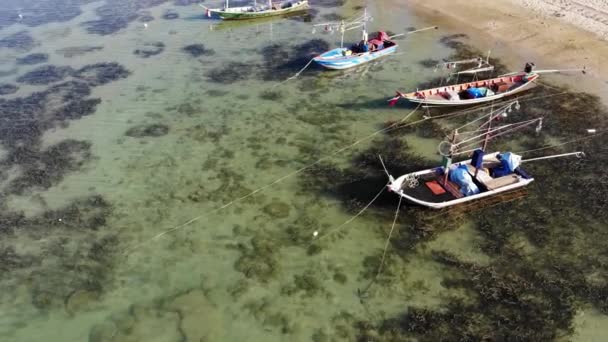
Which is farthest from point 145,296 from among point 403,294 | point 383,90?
point 383,90

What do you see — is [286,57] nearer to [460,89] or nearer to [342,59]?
[342,59]

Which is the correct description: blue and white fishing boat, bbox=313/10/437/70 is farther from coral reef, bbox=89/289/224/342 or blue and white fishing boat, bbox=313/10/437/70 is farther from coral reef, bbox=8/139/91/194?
Answer: coral reef, bbox=89/289/224/342

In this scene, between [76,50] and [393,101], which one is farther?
[76,50]

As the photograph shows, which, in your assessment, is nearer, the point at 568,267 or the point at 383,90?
the point at 568,267

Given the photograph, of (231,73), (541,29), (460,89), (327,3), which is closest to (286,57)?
(231,73)

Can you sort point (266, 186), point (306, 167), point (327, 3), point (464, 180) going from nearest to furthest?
point (464, 180)
point (266, 186)
point (306, 167)
point (327, 3)

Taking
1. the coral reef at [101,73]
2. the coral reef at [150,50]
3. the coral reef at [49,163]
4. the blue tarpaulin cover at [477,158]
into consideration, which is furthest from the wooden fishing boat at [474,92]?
the coral reef at [150,50]

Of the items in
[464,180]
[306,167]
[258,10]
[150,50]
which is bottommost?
[306,167]

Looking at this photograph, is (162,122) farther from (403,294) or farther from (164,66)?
(403,294)
